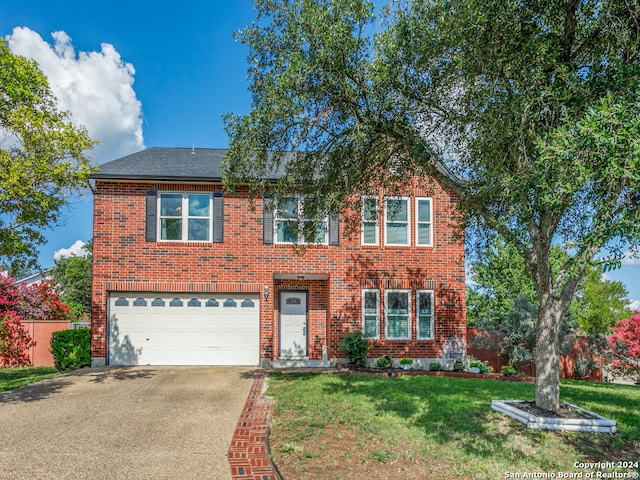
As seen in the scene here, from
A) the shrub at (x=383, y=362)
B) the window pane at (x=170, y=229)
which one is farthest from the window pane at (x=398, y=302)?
the window pane at (x=170, y=229)

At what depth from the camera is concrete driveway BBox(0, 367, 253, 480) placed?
5.04 metres

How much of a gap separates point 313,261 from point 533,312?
22.7 ft

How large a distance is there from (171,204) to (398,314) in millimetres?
7433

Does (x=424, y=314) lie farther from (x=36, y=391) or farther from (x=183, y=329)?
(x=36, y=391)

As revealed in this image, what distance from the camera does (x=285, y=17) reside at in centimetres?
738

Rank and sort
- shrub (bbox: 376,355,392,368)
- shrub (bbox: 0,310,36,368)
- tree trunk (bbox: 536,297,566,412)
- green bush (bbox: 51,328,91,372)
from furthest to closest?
shrub (bbox: 0,310,36,368)
shrub (bbox: 376,355,392,368)
green bush (bbox: 51,328,91,372)
tree trunk (bbox: 536,297,566,412)

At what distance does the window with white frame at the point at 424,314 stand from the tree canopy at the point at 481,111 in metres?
5.46

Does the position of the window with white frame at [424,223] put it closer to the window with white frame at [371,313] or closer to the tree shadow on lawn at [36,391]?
the window with white frame at [371,313]

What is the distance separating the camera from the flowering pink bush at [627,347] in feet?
46.8

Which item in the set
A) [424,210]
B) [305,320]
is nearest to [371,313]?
[305,320]

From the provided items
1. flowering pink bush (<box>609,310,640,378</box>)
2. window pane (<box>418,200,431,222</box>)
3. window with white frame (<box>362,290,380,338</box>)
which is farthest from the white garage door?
flowering pink bush (<box>609,310,640,378</box>)

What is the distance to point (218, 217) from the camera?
13281 millimetres

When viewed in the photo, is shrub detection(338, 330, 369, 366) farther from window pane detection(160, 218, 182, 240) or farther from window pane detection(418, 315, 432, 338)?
window pane detection(160, 218, 182, 240)

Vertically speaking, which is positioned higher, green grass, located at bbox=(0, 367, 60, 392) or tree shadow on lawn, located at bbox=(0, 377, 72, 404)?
tree shadow on lawn, located at bbox=(0, 377, 72, 404)
